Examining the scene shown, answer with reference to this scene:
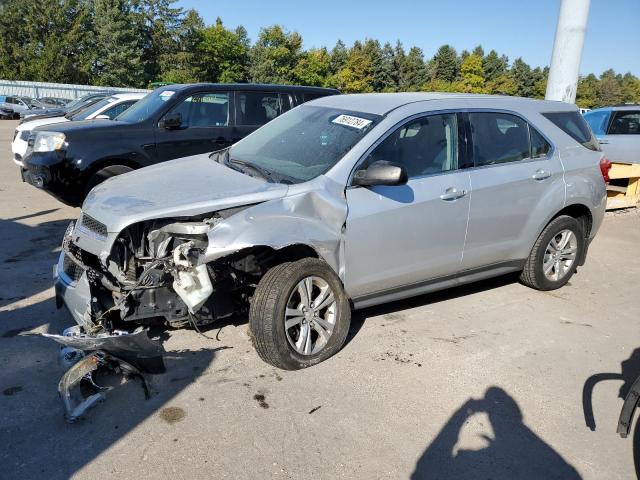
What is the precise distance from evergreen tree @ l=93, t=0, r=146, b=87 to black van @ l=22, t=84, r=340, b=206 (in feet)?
182

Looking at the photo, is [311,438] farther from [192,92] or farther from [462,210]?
[192,92]

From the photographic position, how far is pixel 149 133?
277 inches

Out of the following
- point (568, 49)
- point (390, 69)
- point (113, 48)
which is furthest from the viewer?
point (390, 69)

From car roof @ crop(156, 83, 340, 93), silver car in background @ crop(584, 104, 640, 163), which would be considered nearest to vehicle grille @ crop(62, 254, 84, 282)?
car roof @ crop(156, 83, 340, 93)

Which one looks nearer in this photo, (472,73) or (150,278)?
(150,278)

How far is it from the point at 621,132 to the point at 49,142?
10.5 metres

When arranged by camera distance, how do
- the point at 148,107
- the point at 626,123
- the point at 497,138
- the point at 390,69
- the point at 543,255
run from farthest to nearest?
the point at 390,69
the point at 626,123
the point at 148,107
the point at 543,255
the point at 497,138

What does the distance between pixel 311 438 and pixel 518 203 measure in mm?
2894

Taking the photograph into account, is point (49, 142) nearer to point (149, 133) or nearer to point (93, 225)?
point (149, 133)

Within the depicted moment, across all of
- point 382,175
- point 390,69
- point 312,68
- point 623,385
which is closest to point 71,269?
point 382,175

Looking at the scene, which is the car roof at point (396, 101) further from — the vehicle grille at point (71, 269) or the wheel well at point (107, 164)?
the wheel well at point (107, 164)

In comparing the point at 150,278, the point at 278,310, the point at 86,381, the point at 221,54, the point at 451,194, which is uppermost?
the point at 221,54

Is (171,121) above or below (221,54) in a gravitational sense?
below

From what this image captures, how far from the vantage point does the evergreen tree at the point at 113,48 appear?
57.5 m
